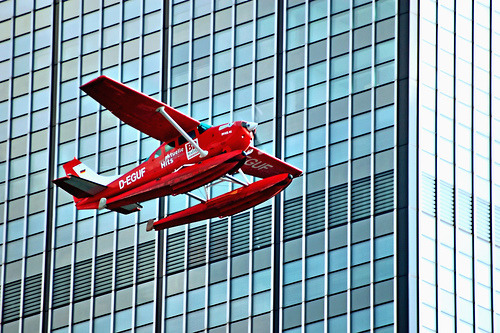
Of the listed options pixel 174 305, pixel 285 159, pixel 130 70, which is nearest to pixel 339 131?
pixel 285 159

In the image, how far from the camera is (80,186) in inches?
3250

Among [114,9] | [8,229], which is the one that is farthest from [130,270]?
[114,9]

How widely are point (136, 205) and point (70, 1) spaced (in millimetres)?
39511

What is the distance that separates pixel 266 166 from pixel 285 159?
21.7 metres

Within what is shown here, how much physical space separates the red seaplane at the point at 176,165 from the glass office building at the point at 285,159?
17344mm

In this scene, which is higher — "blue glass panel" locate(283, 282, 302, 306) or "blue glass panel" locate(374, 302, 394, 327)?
"blue glass panel" locate(283, 282, 302, 306)

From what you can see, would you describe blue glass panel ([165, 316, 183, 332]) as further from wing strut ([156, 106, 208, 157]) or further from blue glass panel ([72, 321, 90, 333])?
wing strut ([156, 106, 208, 157])

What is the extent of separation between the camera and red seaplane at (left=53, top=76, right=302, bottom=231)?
7769 centimetres

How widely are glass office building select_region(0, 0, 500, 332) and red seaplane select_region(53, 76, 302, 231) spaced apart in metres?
17.3

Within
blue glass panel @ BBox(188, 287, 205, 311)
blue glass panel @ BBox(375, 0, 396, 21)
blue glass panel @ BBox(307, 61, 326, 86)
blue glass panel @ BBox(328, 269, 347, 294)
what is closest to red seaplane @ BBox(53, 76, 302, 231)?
blue glass panel @ BBox(328, 269, 347, 294)

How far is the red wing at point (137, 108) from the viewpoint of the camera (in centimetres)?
7894

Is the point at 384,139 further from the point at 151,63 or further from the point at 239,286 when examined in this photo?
the point at 151,63
